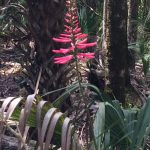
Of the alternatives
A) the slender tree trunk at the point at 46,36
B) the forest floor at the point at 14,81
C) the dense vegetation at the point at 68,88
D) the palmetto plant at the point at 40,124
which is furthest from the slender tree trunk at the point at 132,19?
the palmetto plant at the point at 40,124

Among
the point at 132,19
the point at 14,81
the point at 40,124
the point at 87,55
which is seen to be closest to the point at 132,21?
the point at 132,19

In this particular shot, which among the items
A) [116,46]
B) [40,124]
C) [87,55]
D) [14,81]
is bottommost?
[14,81]

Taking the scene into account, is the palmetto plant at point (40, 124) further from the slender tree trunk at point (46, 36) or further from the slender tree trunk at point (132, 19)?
the slender tree trunk at point (132, 19)

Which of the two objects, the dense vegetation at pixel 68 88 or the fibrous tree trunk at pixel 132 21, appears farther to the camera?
the fibrous tree trunk at pixel 132 21

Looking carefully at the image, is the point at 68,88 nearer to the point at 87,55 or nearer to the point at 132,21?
the point at 87,55

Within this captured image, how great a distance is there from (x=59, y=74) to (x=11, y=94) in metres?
2.45

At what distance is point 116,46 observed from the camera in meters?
4.93

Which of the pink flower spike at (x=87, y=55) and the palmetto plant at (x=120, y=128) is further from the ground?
the pink flower spike at (x=87, y=55)

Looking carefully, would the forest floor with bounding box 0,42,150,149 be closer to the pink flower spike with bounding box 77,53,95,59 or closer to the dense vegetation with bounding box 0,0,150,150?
the dense vegetation with bounding box 0,0,150,150

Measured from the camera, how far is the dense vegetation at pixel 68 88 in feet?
6.75

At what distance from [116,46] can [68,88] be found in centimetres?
224

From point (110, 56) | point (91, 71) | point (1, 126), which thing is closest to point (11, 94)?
point (91, 71)

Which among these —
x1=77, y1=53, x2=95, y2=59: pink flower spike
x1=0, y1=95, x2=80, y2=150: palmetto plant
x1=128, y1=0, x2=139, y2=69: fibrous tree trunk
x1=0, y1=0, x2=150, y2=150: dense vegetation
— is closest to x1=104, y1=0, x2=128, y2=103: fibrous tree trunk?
x1=0, y1=0, x2=150, y2=150: dense vegetation

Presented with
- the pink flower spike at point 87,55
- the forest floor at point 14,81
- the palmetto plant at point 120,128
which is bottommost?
the forest floor at point 14,81
